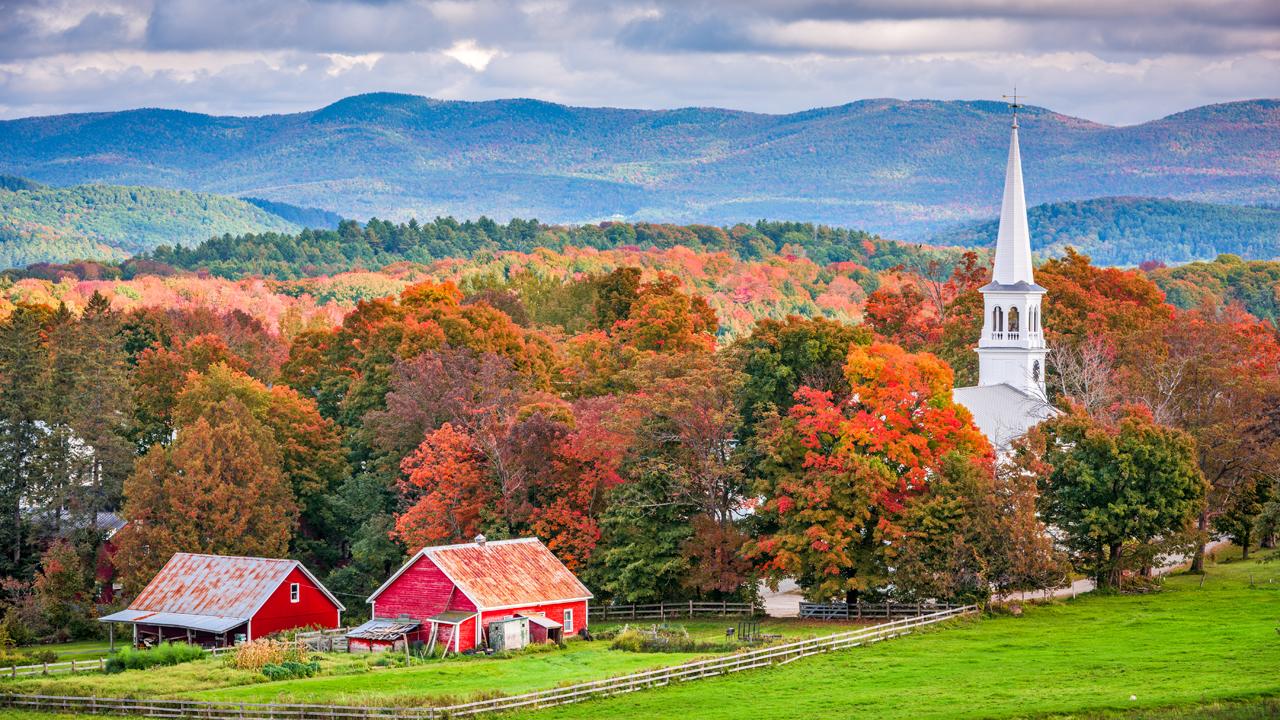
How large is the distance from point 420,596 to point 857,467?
1543cm

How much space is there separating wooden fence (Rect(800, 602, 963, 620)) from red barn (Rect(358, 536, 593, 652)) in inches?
317

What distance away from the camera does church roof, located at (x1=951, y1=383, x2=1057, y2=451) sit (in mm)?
69438

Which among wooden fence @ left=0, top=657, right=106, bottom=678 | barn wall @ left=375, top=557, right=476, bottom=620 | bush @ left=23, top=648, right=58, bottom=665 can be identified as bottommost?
wooden fence @ left=0, top=657, right=106, bottom=678

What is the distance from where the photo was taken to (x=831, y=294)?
621 ft

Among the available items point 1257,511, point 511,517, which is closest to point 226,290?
point 511,517

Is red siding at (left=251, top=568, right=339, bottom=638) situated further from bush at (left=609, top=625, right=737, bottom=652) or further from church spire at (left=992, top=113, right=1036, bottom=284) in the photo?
church spire at (left=992, top=113, right=1036, bottom=284)

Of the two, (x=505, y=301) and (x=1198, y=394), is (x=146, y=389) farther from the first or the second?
(x=1198, y=394)

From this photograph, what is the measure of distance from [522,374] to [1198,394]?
98.3ft

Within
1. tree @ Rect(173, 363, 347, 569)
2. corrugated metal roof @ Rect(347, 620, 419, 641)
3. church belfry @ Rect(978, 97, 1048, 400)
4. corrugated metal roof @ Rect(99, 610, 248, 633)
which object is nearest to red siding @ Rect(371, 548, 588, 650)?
corrugated metal roof @ Rect(347, 620, 419, 641)

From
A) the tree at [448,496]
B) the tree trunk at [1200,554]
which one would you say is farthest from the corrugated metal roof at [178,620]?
the tree trunk at [1200,554]

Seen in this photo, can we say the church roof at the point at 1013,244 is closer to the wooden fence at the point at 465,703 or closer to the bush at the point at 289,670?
the wooden fence at the point at 465,703

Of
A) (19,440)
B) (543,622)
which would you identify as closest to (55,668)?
(543,622)

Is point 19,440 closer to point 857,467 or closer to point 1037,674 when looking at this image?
point 857,467

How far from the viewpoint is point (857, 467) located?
58.0m
